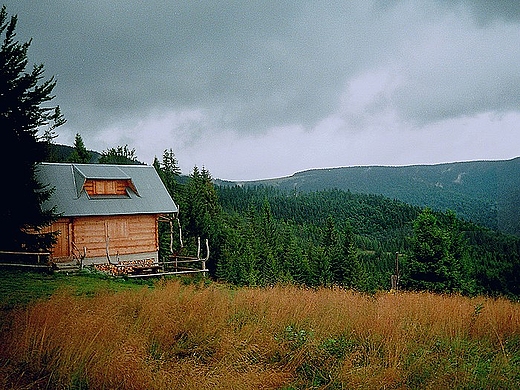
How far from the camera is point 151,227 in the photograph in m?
25.9

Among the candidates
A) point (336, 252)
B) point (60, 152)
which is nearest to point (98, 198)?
point (336, 252)

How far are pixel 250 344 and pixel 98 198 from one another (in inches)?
779

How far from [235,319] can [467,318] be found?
439cm

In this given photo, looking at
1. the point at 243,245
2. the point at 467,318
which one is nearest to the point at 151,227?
the point at 467,318

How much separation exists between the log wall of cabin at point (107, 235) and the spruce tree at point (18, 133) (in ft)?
18.8

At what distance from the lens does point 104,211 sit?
77.4 ft

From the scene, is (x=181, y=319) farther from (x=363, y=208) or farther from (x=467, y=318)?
(x=363, y=208)

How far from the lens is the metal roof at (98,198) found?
23041 millimetres

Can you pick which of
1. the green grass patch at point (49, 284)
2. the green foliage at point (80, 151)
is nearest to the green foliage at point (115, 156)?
the green foliage at point (80, 151)

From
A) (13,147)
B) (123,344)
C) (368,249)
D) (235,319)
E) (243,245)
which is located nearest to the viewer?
(123,344)

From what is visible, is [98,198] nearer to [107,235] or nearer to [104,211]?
[104,211]

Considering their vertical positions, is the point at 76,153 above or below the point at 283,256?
above

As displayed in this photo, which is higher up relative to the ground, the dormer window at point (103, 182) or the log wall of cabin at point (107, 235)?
the dormer window at point (103, 182)

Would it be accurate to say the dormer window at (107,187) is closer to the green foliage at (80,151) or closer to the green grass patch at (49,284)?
the green grass patch at (49,284)
